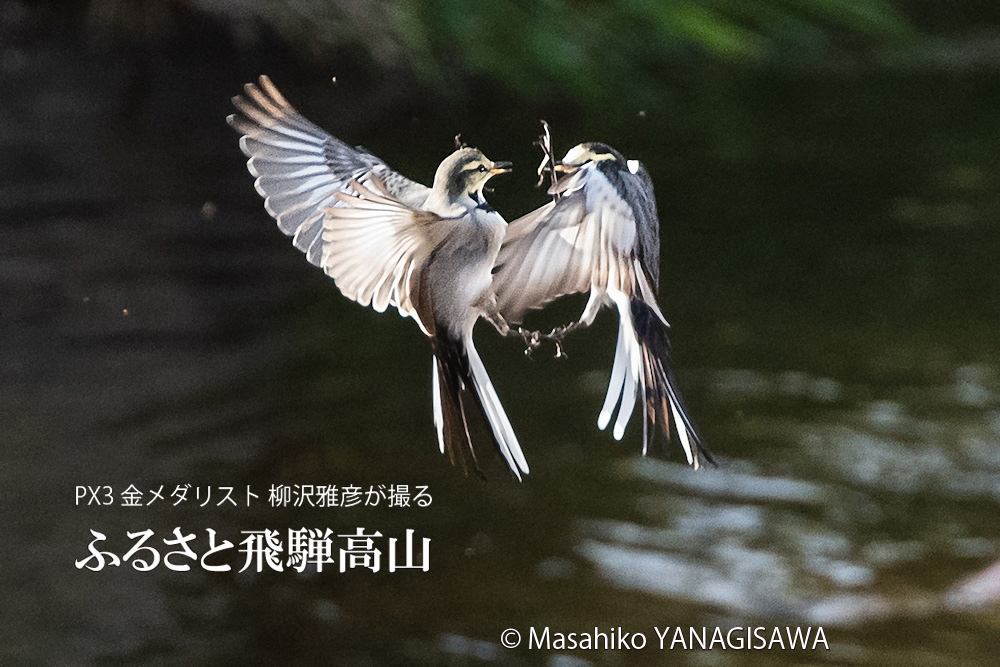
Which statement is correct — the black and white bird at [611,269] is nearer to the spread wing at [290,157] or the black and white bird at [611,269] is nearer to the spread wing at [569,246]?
the spread wing at [569,246]

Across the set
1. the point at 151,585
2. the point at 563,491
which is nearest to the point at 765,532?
the point at 563,491

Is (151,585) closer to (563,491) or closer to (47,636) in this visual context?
Result: (47,636)

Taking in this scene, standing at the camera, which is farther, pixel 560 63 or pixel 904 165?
pixel 904 165

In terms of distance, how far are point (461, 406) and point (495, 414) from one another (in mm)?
33

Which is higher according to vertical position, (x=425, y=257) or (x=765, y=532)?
(x=425, y=257)

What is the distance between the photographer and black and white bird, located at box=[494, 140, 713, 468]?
903 mm

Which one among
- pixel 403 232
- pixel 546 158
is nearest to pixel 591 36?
pixel 546 158

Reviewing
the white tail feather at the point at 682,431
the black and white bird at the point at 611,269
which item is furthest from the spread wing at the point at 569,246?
the white tail feather at the point at 682,431

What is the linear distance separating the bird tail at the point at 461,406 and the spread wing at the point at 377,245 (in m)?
0.04

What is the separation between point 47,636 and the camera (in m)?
0.90

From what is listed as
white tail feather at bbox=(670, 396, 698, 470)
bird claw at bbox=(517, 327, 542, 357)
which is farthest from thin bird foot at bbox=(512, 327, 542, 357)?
white tail feather at bbox=(670, 396, 698, 470)

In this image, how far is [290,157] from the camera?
0.92m

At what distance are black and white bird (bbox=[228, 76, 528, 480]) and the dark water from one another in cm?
2

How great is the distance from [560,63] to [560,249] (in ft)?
0.53
